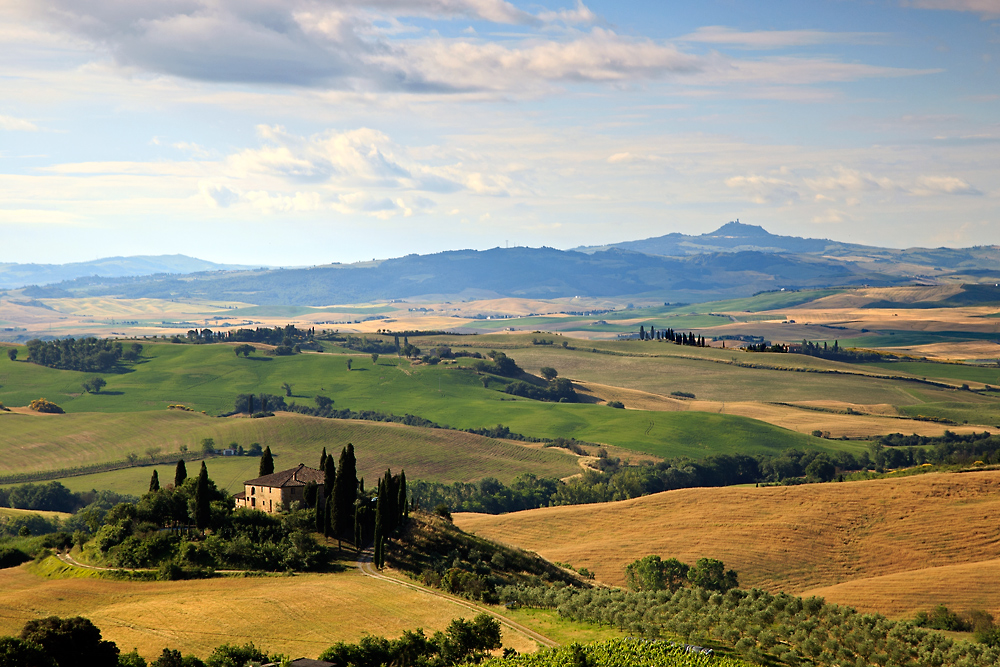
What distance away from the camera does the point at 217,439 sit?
174 meters

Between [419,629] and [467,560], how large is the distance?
2385 cm

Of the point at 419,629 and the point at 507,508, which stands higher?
the point at 419,629

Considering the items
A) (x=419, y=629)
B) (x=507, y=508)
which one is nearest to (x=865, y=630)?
(x=419, y=629)

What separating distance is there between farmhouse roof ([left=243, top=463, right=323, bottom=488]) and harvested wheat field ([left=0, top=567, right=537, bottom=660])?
19.8 m

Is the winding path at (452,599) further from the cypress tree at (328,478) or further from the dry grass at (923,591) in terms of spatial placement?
the dry grass at (923,591)

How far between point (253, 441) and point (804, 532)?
4313 inches

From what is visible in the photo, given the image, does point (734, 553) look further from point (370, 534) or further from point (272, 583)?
point (272, 583)

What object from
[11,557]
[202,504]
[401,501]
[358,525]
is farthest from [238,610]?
[11,557]

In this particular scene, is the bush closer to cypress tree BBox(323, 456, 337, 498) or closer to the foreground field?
cypress tree BBox(323, 456, 337, 498)

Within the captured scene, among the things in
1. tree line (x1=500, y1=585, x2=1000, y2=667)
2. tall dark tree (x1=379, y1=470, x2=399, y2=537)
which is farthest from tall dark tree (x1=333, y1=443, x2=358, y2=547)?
tree line (x1=500, y1=585, x2=1000, y2=667)

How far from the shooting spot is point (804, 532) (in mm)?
93500

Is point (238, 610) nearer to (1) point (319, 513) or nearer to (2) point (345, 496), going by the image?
(2) point (345, 496)

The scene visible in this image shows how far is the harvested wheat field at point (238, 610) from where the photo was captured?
5094 centimetres

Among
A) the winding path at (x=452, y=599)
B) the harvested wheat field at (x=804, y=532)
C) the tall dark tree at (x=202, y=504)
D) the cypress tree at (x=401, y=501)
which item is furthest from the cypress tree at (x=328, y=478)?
the harvested wheat field at (x=804, y=532)
